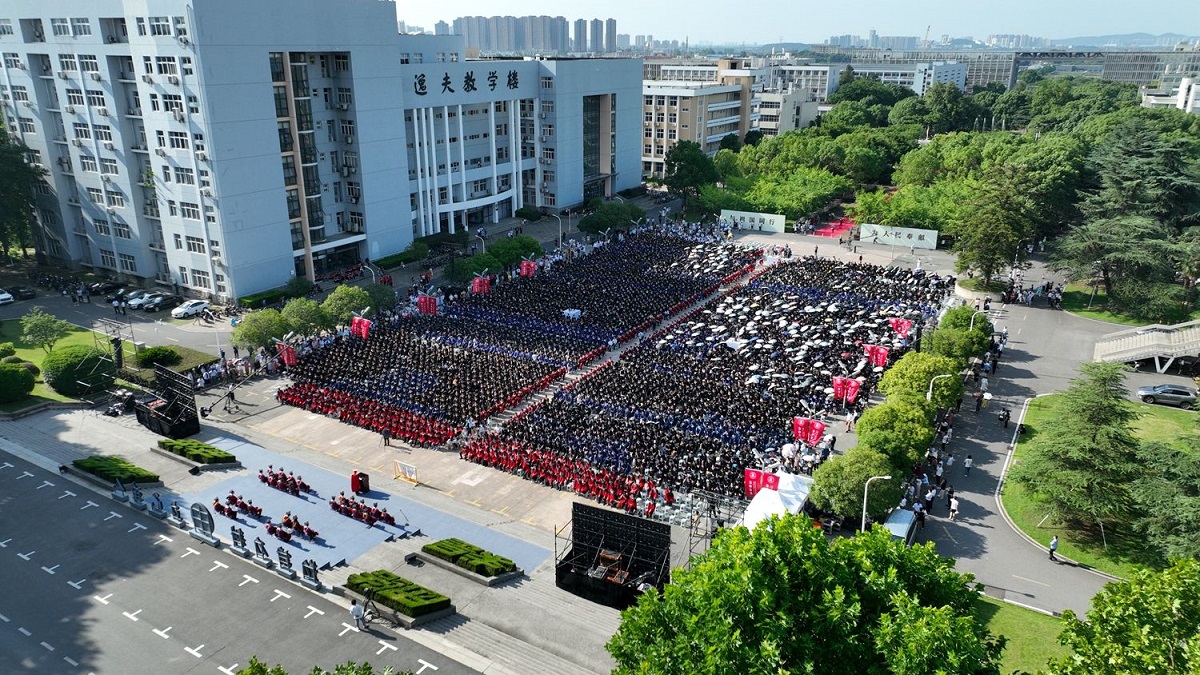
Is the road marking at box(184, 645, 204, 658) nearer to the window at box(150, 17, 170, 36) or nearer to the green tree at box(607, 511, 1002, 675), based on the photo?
the green tree at box(607, 511, 1002, 675)

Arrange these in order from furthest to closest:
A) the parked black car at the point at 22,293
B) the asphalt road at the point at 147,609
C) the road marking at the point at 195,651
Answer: the parked black car at the point at 22,293 < the road marking at the point at 195,651 < the asphalt road at the point at 147,609

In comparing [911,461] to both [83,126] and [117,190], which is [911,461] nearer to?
[117,190]

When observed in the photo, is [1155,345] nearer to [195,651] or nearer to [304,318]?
[304,318]

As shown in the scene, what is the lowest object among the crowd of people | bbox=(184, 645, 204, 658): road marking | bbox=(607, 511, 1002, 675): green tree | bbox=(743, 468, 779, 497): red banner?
bbox=(184, 645, 204, 658): road marking

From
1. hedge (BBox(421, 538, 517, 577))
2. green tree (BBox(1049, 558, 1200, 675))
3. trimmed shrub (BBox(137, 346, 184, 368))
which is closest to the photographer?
green tree (BBox(1049, 558, 1200, 675))

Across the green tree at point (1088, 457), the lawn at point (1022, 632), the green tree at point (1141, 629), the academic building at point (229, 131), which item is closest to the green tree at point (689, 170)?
the academic building at point (229, 131)

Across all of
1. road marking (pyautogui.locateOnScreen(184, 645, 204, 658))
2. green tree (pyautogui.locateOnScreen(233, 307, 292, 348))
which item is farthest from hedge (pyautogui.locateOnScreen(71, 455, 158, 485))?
road marking (pyautogui.locateOnScreen(184, 645, 204, 658))

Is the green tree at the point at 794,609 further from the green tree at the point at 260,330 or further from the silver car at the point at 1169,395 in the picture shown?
the green tree at the point at 260,330
